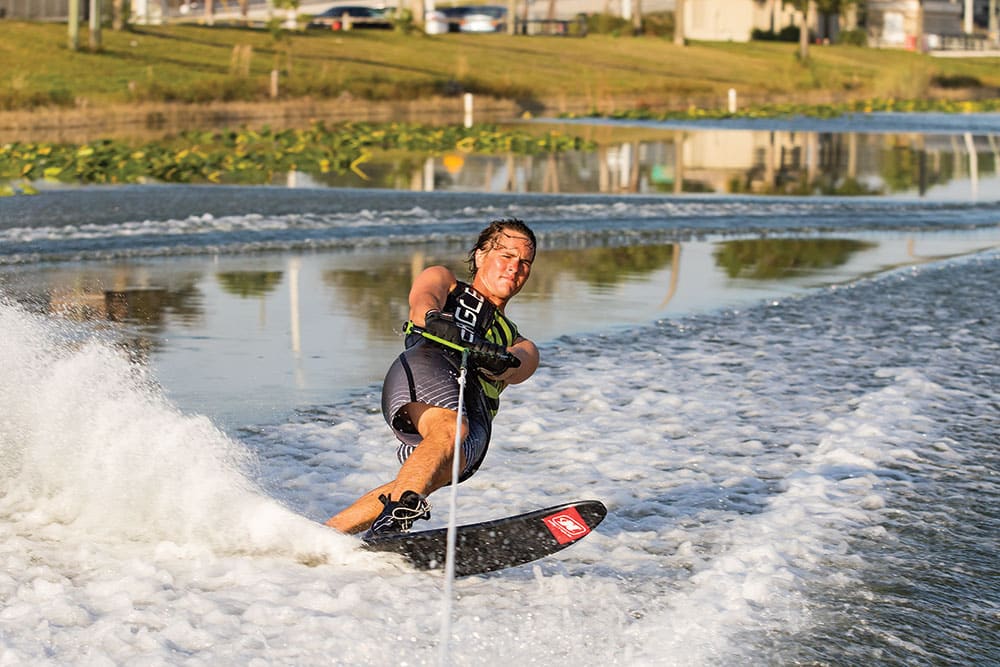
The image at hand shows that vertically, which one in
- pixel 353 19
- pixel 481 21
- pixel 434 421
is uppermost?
pixel 481 21

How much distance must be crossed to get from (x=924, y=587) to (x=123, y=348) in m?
6.61

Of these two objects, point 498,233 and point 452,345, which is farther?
point 498,233

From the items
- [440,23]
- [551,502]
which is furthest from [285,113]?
[551,502]

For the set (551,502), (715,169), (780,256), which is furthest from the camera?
(715,169)

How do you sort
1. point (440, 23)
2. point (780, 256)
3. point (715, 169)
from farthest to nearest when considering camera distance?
1. point (440, 23)
2. point (715, 169)
3. point (780, 256)

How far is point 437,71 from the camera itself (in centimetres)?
5838

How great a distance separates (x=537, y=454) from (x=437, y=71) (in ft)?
168

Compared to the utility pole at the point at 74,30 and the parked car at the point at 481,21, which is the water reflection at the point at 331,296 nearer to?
the utility pole at the point at 74,30

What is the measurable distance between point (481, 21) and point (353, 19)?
733cm

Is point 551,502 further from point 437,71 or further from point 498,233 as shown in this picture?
point 437,71

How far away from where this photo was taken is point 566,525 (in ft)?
19.8

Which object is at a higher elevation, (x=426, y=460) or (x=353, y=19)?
(x=353, y=19)

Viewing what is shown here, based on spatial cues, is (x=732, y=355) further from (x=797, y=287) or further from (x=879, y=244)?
(x=879, y=244)

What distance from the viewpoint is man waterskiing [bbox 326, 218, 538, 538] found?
584 cm
